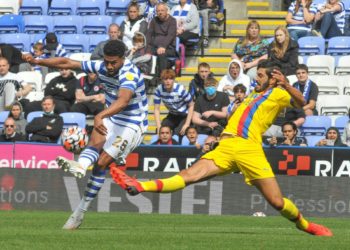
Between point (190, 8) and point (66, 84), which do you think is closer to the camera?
point (66, 84)

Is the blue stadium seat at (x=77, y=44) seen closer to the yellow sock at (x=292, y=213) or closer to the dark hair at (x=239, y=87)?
the dark hair at (x=239, y=87)

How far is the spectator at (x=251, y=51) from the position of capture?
22.7 metres

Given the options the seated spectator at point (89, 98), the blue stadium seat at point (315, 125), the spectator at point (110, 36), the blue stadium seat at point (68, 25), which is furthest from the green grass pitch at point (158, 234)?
the blue stadium seat at point (68, 25)

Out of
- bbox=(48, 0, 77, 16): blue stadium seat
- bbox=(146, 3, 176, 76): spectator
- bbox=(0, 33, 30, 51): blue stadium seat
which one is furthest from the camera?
bbox=(48, 0, 77, 16): blue stadium seat

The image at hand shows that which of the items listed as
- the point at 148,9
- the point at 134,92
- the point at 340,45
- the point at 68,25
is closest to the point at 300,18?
the point at 340,45

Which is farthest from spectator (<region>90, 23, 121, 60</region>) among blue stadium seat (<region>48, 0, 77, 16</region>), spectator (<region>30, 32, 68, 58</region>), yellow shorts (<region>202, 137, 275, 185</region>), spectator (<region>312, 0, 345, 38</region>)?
yellow shorts (<region>202, 137, 275, 185</region>)

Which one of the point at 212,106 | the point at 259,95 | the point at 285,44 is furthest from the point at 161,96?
the point at 259,95

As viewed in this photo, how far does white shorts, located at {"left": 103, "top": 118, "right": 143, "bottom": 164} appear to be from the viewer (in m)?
14.0

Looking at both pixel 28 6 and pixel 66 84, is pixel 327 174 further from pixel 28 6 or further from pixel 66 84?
pixel 28 6

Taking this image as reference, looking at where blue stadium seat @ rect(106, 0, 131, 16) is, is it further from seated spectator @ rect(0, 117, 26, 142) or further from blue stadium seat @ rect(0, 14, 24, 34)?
seated spectator @ rect(0, 117, 26, 142)

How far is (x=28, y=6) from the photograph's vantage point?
26.3 m

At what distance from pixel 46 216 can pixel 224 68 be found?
28.0 ft

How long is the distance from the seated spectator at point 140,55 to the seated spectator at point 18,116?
2.44 metres

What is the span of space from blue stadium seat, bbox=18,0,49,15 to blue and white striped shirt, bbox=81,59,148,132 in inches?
491
